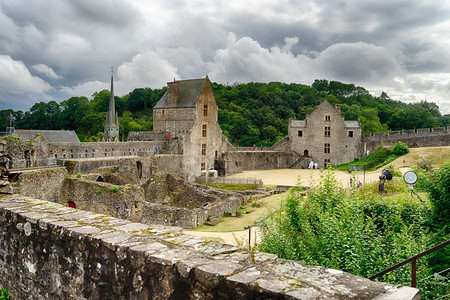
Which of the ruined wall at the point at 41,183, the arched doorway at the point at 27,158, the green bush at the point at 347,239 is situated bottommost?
the green bush at the point at 347,239

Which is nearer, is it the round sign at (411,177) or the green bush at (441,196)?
the green bush at (441,196)

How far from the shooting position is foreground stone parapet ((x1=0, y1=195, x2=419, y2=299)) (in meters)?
2.73

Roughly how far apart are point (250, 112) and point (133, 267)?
240ft

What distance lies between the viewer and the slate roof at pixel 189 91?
41.8 metres

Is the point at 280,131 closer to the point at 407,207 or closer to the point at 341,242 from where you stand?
the point at 407,207

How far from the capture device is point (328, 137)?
52.7 m

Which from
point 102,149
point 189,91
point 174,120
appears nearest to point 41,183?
point 102,149

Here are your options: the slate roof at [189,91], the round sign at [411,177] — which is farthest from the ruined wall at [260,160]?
the round sign at [411,177]

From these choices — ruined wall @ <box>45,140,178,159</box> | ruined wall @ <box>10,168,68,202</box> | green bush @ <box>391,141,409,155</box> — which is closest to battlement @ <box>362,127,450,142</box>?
green bush @ <box>391,141,409,155</box>

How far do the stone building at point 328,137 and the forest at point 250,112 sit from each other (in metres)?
15.1

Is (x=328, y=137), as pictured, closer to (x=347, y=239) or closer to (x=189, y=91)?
(x=189, y=91)

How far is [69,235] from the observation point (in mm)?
4094

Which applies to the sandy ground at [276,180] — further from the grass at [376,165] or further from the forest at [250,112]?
the forest at [250,112]

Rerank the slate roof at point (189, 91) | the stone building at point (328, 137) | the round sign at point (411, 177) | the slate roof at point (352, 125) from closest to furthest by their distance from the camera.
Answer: the round sign at point (411, 177)
the slate roof at point (189, 91)
the stone building at point (328, 137)
the slate roof at point (352, 125)
